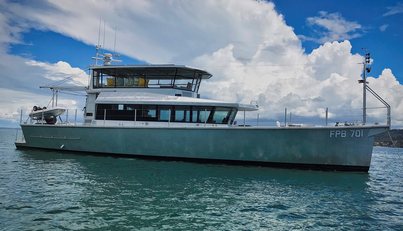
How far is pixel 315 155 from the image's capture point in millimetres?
16469

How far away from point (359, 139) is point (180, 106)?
9.64m

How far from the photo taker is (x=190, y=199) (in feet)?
32.3

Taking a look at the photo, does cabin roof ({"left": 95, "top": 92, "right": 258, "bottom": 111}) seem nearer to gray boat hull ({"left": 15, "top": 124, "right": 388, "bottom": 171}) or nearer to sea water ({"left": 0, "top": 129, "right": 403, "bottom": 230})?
gray boat hull ({"left": 15, "top": 124, "right": 388, "bottom": 171})

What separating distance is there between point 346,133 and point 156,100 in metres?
10.6

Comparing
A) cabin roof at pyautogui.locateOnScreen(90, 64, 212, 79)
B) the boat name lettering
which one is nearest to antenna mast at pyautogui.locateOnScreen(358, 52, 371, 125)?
the boat name lettering

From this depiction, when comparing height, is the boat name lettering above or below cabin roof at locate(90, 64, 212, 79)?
below

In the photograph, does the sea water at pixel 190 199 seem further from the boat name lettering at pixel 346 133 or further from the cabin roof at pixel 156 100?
the cabin roof at pixel 156 100

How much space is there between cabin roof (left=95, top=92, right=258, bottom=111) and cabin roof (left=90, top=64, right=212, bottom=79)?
137 centimetres

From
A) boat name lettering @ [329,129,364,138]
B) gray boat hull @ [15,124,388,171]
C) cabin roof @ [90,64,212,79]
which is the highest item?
cabin roof @ [90,64,212,79]

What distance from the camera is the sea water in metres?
7.64

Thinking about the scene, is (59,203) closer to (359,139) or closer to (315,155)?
(315,155)

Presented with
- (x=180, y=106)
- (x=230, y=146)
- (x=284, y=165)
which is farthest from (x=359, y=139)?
(x=180, y=106)

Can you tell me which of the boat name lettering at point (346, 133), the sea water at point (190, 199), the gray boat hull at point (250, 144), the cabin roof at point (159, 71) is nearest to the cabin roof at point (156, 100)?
the cabin roof at point (159, 71)

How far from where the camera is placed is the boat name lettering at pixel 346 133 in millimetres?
16047
